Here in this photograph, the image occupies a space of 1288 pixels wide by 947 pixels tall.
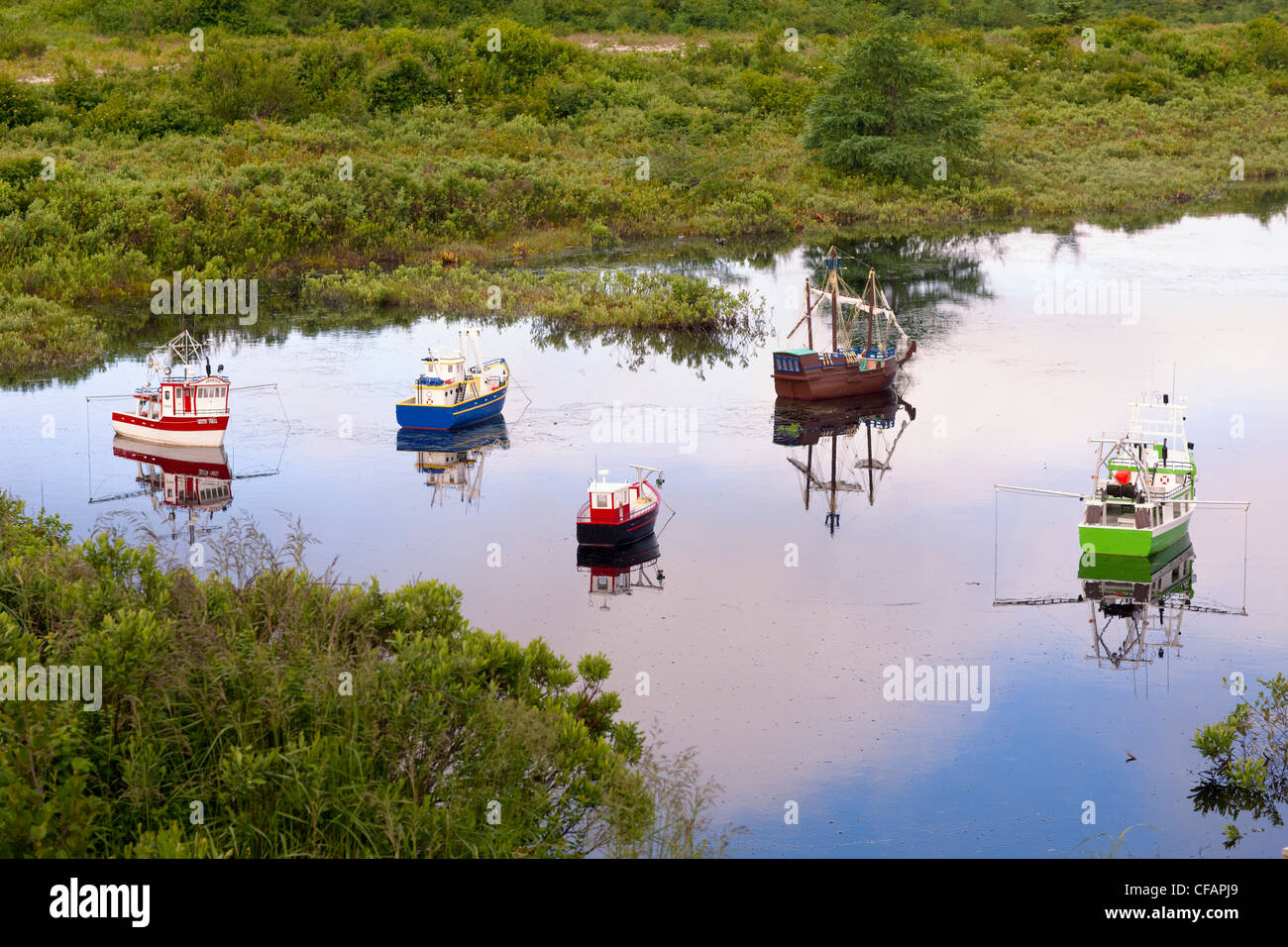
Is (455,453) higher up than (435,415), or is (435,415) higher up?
(435,415)

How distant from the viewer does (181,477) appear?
3381 cm

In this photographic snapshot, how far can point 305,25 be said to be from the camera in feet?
313

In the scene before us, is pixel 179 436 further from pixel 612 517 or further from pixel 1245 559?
pixel 1245 559

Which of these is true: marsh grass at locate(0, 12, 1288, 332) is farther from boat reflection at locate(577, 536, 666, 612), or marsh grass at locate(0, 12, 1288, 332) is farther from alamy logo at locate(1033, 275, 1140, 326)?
boat reflection at locate(577, 536, 666, 612)

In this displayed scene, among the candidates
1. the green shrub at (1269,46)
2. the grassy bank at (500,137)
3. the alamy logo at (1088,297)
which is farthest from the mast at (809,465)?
the green shrub at (1269,46)

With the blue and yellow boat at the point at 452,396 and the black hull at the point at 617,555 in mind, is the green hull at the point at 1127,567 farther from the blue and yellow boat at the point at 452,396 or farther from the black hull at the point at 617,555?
the blue and yellow boat at the point at 452,396

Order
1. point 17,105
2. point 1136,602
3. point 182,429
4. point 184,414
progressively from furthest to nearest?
point 17,105
point 182,429
point 184,414
point 1136,602

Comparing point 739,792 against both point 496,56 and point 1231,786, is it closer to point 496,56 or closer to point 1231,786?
point 1231,786

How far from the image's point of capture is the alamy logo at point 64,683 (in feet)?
46.8

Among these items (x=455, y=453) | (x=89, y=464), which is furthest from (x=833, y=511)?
(x=89, y=464)

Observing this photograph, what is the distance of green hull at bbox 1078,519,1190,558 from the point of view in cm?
2625

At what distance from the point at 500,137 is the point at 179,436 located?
143 ft

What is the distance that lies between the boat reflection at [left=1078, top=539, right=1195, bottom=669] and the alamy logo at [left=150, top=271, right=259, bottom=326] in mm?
34550

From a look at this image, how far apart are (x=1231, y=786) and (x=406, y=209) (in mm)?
49264
